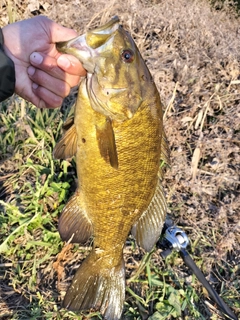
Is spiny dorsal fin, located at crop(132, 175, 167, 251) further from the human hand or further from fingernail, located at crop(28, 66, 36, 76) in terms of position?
fingernail, located at crop(28, 66, 36, 76)

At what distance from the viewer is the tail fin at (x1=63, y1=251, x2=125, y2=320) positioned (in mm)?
2131

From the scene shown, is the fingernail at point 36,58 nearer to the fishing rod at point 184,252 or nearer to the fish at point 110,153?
the fish at point 110,153

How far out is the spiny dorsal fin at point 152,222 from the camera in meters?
2.02

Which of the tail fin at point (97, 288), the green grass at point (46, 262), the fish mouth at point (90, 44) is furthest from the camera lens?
the green grass at point (46, 262)

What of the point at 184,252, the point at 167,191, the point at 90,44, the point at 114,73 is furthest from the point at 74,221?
the point at 167,191

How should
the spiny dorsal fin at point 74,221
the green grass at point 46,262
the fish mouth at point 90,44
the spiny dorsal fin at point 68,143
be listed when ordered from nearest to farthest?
the fish mouth at point 90,44 < the spiny dorsal fin at point 68,143 < the spiny dorsal fin at point 74,221 < the green grass at point 46,262

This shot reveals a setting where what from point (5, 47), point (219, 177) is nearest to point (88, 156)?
point (5, 47)

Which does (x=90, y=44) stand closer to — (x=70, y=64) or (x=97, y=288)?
(x=70, y=64)

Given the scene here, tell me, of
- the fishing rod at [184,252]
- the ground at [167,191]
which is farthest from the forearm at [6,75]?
the fishing rod at [184,252]

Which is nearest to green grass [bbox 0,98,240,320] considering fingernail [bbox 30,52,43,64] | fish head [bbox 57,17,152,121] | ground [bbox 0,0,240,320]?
ground [bbox 0,0,240,320]

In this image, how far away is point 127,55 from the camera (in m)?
1.71

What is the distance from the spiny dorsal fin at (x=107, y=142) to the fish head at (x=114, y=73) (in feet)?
0.21

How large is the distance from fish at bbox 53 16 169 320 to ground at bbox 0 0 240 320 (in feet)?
2.12

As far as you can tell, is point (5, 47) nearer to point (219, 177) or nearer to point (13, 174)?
point (13, 174)
